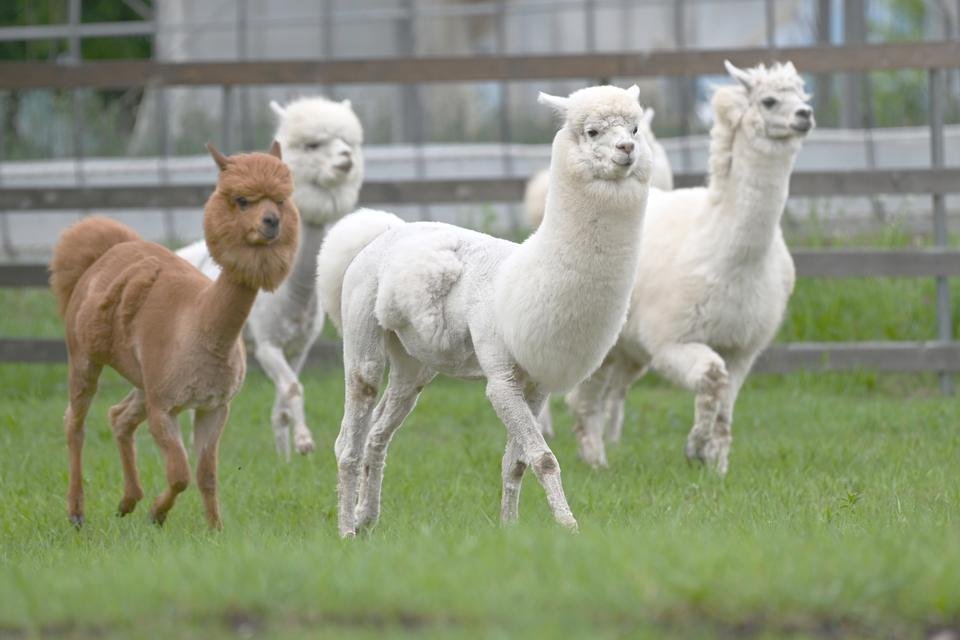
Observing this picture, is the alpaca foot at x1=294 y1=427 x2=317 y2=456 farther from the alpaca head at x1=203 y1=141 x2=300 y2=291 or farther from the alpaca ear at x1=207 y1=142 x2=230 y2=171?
the alpaca ear at x1=207 y1=142 x2=230 y2=171

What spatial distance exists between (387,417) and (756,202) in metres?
2.60

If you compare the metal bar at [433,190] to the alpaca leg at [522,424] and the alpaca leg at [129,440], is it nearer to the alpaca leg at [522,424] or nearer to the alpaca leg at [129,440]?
the alpaca leg at [129,440]

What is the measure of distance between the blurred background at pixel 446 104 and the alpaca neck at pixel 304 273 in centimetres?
503

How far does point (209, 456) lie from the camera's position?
21.2 ft

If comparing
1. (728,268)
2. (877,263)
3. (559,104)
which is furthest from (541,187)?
(559,104)

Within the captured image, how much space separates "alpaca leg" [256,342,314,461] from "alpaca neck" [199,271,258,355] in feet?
7.05

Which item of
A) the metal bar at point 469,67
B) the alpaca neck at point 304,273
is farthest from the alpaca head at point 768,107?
the metal bar at point 469,67

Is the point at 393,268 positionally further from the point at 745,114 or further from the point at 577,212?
the point at 745,114

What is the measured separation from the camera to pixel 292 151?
874 centimetres

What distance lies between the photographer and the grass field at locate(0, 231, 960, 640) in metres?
3.73

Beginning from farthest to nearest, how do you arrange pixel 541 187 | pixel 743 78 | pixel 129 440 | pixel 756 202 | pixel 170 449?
pixel 541 187, pixel 743 78, pixel 756 202, pixel 129 440, pixel 170 449

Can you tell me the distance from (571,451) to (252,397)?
2.89m

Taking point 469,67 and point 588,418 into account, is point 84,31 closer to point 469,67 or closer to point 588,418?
point 469,67

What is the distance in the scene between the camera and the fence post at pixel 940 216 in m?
10.7
